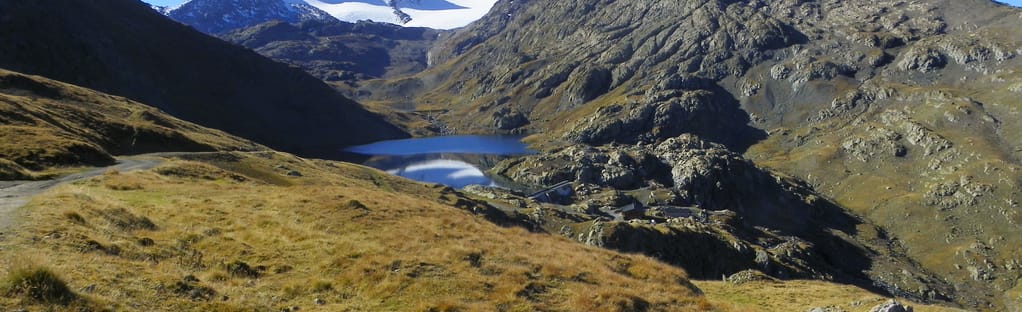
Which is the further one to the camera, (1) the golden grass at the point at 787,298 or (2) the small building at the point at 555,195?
(2) the small building at the point at 555,195

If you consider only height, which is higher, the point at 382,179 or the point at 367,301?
the point at 367,301

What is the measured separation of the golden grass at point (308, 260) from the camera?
52.6 feet

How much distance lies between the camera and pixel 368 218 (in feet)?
94.3

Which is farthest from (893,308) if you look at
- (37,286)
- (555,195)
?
(555,195)

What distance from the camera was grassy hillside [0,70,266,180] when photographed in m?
40.1

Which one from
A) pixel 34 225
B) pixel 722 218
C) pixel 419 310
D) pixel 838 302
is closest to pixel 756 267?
pixel 722 218

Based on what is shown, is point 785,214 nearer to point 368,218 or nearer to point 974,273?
point 974,273

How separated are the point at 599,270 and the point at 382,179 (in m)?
77.9

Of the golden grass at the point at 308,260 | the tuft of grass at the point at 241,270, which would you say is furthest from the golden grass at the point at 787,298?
the tuft of grass at the point at 241,270

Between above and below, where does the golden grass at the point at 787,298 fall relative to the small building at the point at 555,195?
above

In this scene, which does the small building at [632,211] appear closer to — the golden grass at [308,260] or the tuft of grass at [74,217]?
the golden grass at [308,260]

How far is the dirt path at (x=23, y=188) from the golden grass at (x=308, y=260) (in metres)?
0.69

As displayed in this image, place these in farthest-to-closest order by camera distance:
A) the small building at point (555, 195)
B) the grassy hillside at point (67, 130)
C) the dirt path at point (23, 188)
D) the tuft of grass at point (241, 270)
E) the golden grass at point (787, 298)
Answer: the small building at point (555, 195) < the grassy hillside at point (67, 130) < the golden grass at point (787, 298) < the dirt path at point (23, 188) < the tuft of grass at point (241, 270)

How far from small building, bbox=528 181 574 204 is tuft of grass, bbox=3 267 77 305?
132 m
